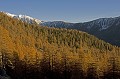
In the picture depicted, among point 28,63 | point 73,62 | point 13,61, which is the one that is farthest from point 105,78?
point 13,61

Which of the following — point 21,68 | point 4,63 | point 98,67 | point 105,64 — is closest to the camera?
point 98,67

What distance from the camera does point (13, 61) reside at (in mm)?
123000

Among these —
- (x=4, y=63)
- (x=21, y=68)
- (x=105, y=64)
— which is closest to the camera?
(x=105, y=64)

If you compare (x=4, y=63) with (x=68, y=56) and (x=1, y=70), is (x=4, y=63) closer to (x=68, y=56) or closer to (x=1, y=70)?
(x=1, y=70)

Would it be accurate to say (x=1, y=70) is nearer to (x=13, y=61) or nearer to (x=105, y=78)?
(x=13, y=61)

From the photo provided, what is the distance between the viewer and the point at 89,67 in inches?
4119

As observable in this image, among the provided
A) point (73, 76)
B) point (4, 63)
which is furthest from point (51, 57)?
point (4, 63)

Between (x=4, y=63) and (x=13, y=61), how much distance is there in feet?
22.3

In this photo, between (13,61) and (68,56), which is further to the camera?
(13,61)

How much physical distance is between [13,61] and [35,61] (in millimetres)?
10365

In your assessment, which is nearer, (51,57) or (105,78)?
(105,78)

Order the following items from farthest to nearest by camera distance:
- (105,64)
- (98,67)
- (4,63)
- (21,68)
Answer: (4,63), (21,68), (105,64), (98,67)

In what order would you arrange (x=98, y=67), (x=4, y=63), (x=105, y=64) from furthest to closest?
1. (x=4, y=63)
2. (x=105, y=64)
3. (x=98, y=67)

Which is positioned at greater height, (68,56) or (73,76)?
(68,56)
